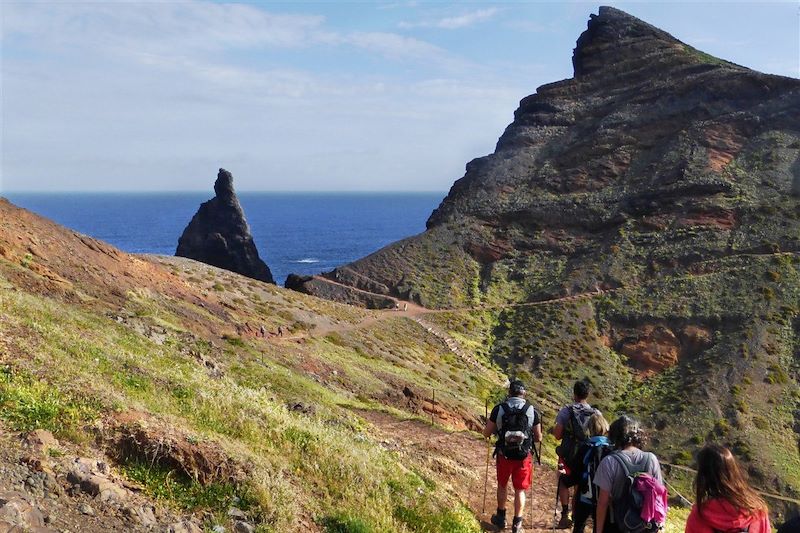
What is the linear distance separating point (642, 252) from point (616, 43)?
146ft

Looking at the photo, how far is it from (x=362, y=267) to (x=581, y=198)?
1037 inches

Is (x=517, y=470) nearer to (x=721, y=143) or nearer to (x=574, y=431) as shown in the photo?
(x=574, y=431)

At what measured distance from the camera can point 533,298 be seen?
6131 cm

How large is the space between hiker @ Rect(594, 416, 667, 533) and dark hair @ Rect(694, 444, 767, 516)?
81cm

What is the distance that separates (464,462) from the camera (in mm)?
15531

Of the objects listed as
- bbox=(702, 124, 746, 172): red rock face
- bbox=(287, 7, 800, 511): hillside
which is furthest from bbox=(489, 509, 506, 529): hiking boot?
bbox=(702, 124, 746, 172): red rock face

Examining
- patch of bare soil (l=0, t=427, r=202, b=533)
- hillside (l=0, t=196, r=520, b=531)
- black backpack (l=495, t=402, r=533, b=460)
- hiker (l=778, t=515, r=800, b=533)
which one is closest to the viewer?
hiker (l=778, t=515, r=800, b=533)

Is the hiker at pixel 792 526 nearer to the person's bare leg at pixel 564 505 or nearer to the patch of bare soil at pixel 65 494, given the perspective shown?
the person's bare leg at pixel 564 505

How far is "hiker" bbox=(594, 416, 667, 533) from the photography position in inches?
262

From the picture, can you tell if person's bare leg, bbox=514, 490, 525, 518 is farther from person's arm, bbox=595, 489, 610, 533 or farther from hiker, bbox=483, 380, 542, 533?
person's arm, bbox=595, 489, 610, 533

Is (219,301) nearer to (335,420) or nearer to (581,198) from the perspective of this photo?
(335,420)

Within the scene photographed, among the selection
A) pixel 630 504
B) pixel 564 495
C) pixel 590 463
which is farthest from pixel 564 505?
pixel 630 504

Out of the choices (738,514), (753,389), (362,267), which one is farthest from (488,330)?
(738,514)

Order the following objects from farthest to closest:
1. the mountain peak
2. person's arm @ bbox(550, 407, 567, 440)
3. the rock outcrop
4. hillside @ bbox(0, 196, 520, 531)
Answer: the mountain peak → the rock outcrop → person's arm @ bbox(550, 407, 567, 440) → hillside @ bbox(0, 196, 520, 531)
